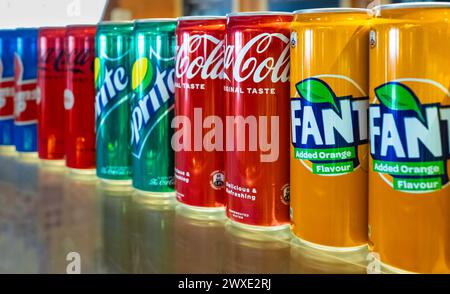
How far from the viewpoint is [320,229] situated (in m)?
0.81

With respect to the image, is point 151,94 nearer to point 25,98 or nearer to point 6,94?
point 25,98

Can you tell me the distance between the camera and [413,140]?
701mm

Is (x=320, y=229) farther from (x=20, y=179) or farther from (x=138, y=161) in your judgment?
(x=20, y=179)

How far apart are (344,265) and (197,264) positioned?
0.69 ft

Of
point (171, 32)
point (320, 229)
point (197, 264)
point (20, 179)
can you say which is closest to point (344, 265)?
point (320, 229)

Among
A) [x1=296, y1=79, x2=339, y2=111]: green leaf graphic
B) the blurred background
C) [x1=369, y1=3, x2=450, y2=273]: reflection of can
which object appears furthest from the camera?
the blurred background

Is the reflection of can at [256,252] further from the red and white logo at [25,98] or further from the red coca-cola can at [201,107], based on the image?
the red and white logo at [25,98]

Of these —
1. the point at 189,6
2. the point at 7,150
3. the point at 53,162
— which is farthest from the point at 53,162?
the point at 189,6

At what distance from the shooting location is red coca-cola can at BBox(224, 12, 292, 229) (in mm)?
856

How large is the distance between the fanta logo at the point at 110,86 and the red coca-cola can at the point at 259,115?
328 mm

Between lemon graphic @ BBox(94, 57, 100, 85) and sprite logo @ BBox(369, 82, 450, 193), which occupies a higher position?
lemon graphic @ BBox(94, 57, 100, 85)

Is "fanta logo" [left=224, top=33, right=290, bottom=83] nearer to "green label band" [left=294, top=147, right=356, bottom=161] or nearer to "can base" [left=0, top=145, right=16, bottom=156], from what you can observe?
"green label band" [left=294, top=147, right=356, bottom=161]

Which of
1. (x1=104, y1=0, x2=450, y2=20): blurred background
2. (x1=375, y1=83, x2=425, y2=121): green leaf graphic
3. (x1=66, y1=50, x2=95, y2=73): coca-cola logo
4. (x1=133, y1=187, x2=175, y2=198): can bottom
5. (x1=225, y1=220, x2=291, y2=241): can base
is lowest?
(x1=225, y1=220, x2=291, y2=241): can base

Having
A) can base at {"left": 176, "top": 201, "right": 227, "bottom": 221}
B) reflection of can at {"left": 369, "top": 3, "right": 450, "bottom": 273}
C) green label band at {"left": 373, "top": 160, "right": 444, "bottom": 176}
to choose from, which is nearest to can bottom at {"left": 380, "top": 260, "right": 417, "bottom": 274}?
reflection of can at {"left": 369, "top": 3, "right": 450, "bottom": 273}
